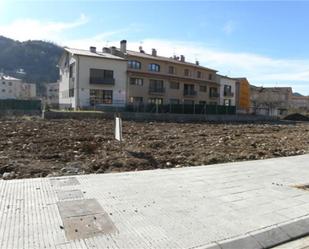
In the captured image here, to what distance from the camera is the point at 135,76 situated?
50500 mm

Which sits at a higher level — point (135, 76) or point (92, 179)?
point (135, 76)

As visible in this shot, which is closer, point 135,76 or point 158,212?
point 158,212

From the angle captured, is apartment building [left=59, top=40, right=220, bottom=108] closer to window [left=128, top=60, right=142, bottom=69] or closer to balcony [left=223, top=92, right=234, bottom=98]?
window [left=128, top=60, right=142, bottom=69]

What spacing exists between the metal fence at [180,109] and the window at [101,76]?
22.3ft

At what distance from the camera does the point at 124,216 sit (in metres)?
5.03

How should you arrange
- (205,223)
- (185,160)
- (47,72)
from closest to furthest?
(205,223), (185,160), (47,72)

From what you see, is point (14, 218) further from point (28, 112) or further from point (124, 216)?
point (28, 112)

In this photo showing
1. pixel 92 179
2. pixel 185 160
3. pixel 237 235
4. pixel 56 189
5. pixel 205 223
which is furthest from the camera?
pixel 185 160

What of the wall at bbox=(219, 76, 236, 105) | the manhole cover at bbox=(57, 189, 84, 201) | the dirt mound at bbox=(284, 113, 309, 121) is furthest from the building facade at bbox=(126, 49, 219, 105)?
the manhole cover at bbox=(57, 189, 84, 201)

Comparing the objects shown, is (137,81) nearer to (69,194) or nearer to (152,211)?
(69,194)

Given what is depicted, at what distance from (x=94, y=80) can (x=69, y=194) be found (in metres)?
40.6

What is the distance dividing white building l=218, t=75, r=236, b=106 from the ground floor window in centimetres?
2414

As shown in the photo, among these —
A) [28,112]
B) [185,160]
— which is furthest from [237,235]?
[28,112]

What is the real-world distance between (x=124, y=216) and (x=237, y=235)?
1.54 meters
